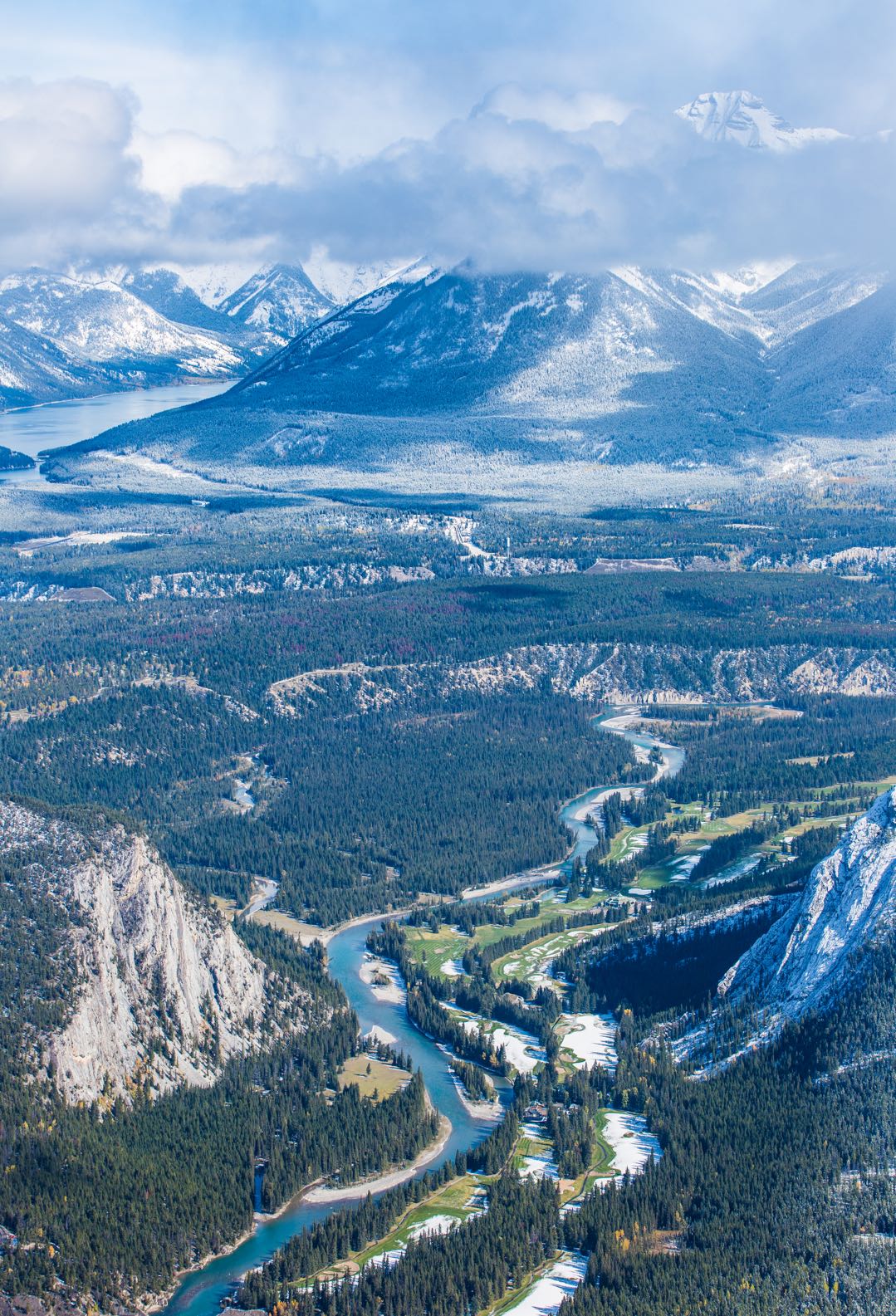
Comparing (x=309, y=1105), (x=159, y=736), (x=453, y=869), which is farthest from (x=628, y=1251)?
(x=159, y=736)

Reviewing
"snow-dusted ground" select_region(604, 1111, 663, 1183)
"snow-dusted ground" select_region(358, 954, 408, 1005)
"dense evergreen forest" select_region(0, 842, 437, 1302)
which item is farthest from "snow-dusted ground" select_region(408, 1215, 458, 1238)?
"snow-dusted ground" select_region(358, 954, 408, 1005)

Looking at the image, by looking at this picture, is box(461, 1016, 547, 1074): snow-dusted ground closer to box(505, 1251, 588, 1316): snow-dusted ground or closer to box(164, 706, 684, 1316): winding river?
box(164, 706, 684, 1316): winding river

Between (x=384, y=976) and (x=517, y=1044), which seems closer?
(x=517, y=1044)

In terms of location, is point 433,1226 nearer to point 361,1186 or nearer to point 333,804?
point 361,1186

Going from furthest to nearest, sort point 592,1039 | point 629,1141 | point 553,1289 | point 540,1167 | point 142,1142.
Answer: point 592,1039 < point 629,1141 < point 540,1167 < point 142,1142 < point 553,1289

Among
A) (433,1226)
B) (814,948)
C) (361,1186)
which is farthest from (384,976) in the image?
(433,1226)
